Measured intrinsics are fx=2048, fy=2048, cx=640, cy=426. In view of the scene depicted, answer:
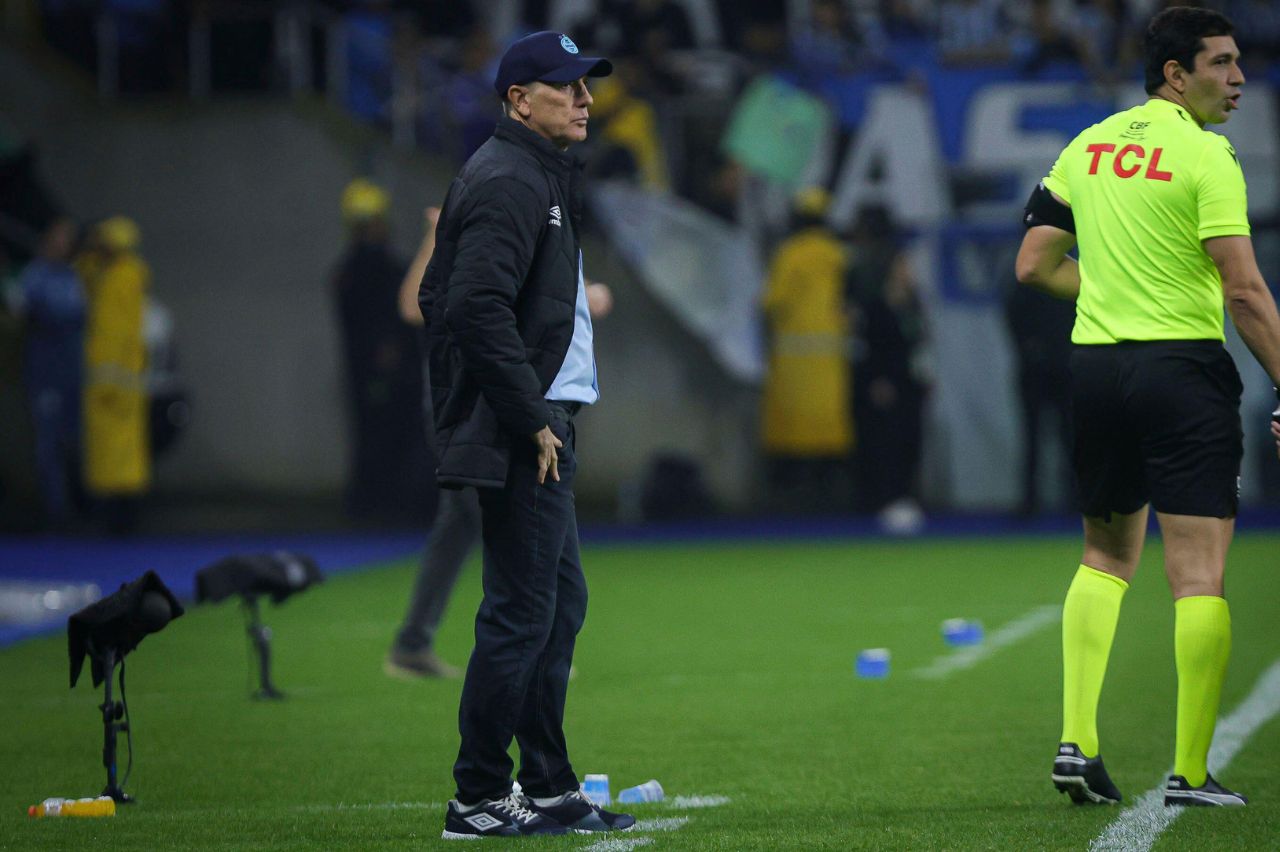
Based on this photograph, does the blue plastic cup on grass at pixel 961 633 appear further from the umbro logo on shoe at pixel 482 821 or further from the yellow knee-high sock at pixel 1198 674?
the umbro logo on shoe at pixel 482 821

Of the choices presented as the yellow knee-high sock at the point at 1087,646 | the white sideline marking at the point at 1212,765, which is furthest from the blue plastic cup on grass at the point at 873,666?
the yellow knee-high sock at the point at 1087,646

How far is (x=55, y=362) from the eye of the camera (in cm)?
1881

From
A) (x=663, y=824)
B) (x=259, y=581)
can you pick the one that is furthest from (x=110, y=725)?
(x=259, y=581)

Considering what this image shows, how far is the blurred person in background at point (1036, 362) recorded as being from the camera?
18.5m

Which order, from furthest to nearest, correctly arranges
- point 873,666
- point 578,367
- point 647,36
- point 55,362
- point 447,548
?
1. point 647,36
2. point 55,362
3. point 873,666
4. point 447,548
5. point 578,367

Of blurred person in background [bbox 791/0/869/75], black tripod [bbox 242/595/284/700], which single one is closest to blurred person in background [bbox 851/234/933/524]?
blurred person in background [bbox 791/0/869/75]

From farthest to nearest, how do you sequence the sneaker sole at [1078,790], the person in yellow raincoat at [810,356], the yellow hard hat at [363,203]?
the person in yellow raincoat at [810,356], the yellow hard hat at [363,203], the sneaker sole at [1078,790]

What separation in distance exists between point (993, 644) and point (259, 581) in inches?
149

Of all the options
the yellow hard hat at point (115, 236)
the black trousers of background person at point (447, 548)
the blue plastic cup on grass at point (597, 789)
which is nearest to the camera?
the blue plastic cup on grass at point (597, 789)

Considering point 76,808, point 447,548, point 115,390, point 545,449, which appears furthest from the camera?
point 115,390

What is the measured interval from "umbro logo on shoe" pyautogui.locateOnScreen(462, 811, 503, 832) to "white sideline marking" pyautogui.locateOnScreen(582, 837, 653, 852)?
0.28 m

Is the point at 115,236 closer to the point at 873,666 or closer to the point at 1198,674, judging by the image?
the point at 873,666

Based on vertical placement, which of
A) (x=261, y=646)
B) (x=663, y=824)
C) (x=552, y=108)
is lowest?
(x=261, y=646)

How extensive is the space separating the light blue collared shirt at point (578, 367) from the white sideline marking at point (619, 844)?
1166 mm
